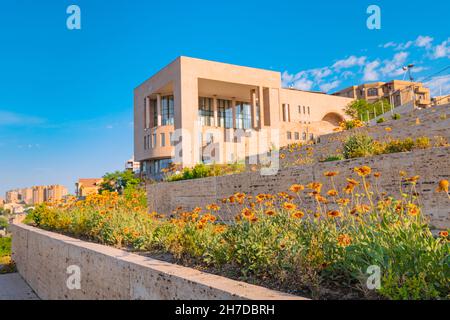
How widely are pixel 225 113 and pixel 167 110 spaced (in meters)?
7.18

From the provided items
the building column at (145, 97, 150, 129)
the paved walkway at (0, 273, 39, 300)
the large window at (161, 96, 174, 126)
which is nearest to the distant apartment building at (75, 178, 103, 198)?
the paved walkway at (0, 273, 39, 300)

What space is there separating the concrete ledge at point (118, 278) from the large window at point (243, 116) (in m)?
34.6

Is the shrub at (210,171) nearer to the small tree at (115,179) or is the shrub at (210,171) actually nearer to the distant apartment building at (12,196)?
the small tree at (115,179)

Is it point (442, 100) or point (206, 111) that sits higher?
point (206, 111)

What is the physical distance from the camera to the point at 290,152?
16703 mm

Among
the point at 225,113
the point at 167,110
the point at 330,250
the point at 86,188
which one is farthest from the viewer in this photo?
the point at 86,188

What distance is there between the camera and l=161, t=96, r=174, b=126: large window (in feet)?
125

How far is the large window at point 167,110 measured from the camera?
38.0 metres

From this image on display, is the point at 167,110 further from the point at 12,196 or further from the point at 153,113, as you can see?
the point at 12,196

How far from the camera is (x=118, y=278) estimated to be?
14.8 ft

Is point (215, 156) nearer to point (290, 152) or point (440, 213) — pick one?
point (290, 152)

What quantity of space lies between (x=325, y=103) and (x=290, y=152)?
37126mm

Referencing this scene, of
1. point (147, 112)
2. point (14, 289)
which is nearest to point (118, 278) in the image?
point (14, 289)

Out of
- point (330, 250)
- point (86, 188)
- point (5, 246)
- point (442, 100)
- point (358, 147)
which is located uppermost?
point (442, 100)
